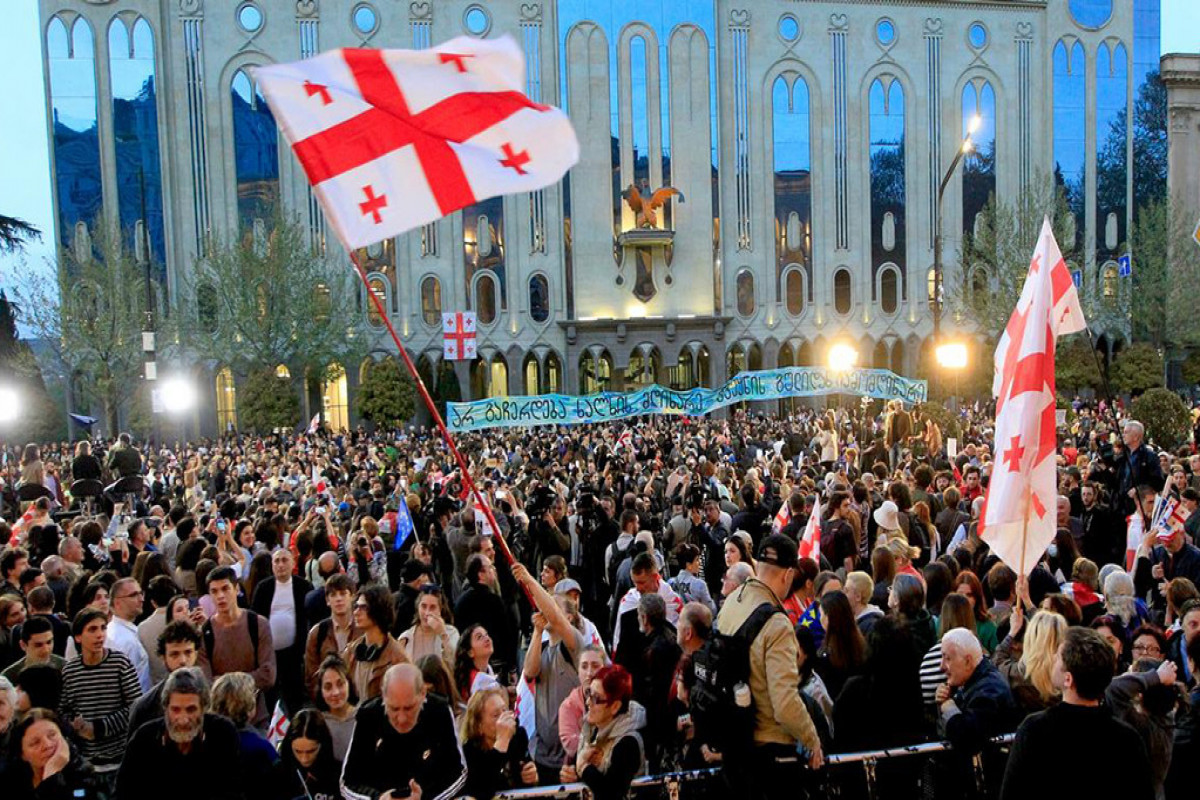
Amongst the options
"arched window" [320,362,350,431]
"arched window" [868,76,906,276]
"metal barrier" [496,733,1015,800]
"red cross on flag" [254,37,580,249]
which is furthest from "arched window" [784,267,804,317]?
"metal barrier" [496,733,1015,800]

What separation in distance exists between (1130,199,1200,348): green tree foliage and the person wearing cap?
48241 mm

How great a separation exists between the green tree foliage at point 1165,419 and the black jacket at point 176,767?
20180 mm

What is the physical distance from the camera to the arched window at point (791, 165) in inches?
1802

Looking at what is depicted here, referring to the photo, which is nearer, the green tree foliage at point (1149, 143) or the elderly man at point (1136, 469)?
the elderly man at point (1136, 469)

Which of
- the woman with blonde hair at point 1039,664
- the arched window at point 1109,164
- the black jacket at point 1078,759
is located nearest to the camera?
the black jacket at point 1078,759

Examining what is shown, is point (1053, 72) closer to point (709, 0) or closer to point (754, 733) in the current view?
point (709, 0)

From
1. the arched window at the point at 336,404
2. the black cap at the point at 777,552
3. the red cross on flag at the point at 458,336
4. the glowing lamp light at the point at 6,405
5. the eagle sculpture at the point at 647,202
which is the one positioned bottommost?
the arched window at the point at 336,404

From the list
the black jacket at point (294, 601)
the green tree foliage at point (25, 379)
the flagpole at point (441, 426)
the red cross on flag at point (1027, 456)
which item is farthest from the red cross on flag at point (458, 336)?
the flagpole at point (441, 426)

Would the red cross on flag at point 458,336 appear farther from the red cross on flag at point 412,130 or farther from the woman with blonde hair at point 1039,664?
the woman with blonde hair at point 1039,664

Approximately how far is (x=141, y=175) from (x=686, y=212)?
2511 cm

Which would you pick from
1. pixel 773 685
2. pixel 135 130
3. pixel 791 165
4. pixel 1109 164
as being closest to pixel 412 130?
pixel 773 685

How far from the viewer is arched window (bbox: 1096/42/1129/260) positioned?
48.1 meters

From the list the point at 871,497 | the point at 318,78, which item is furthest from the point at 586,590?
the point at 318,78

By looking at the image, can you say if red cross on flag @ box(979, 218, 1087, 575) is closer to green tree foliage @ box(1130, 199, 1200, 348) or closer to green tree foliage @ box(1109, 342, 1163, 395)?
green tree foliage @ box(1109, 342, 1163, 395)
